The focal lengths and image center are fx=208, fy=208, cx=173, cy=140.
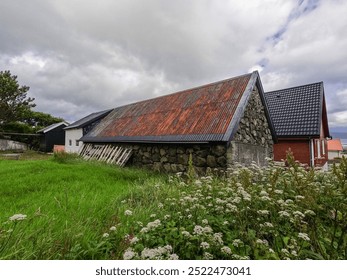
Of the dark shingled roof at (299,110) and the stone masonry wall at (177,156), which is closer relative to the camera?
the stone masonry wall at (177,156)

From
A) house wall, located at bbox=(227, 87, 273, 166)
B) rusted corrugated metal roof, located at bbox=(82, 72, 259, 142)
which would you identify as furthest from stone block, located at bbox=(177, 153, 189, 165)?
house wall, located at bbox=(227, 87, 273, 166)

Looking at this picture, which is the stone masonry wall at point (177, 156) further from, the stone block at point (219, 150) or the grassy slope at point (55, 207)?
the grassy slope at point (55, 207)

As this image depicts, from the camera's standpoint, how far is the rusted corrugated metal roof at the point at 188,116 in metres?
6.79

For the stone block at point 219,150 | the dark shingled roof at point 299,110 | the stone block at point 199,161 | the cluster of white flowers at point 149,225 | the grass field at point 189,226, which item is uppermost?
the dark shingled roof at point 299,110

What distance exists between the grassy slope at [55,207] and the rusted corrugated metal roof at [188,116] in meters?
2.10

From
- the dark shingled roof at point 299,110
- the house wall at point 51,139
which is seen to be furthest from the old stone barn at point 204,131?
the house wall at point 51,139

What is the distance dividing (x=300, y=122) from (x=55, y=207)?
45.8 ft

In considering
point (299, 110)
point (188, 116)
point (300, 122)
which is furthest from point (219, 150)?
point (299, 110)

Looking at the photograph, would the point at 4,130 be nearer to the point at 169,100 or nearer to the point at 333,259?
the point at 169,100

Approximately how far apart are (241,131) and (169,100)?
4.79 metres

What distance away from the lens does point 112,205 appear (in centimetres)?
371

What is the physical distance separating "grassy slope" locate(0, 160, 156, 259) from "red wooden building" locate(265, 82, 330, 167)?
10.1 m

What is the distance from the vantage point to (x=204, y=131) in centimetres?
674
